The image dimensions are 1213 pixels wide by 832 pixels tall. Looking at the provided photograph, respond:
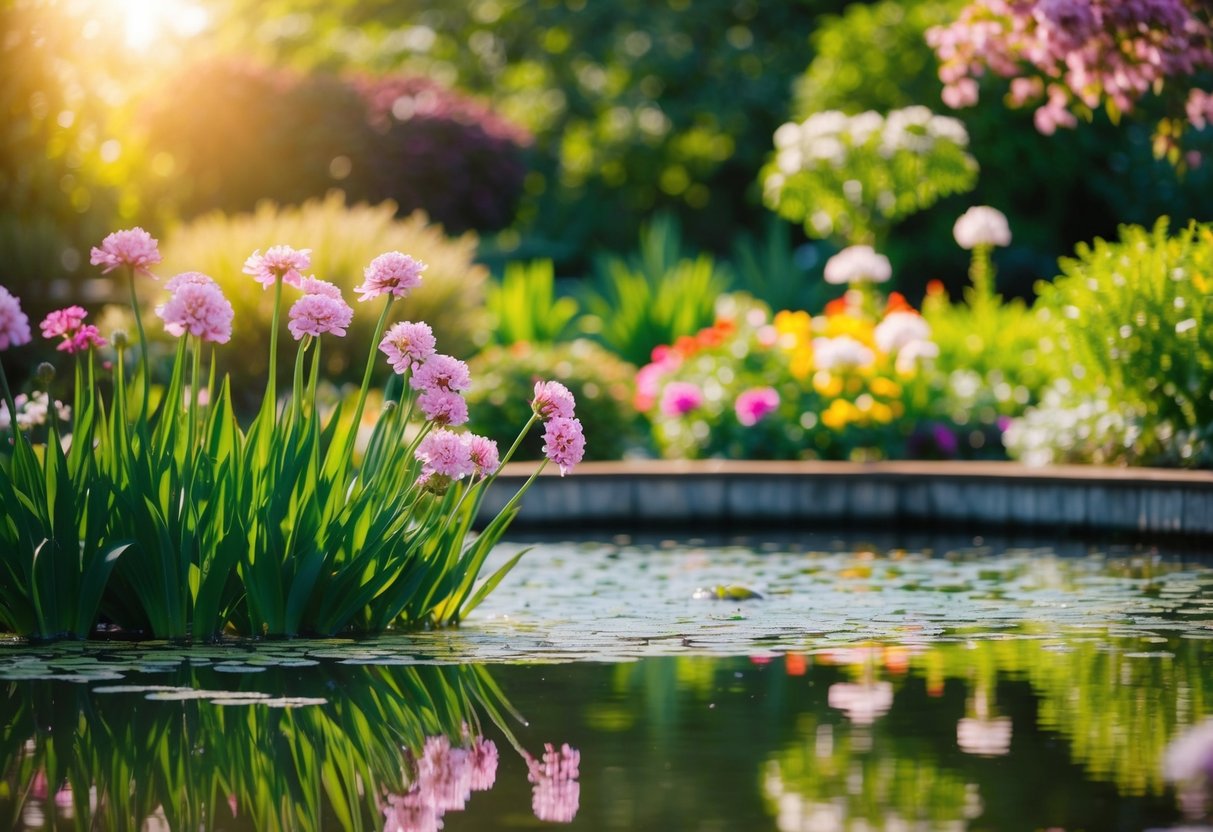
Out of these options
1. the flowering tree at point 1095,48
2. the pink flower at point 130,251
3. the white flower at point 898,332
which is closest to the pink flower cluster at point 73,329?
the pink flower at point 130,251

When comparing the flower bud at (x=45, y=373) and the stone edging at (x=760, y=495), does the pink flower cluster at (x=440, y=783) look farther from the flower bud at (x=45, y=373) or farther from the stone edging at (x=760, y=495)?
the stone edging at (x=760, y=495)

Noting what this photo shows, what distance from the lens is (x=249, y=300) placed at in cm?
1427

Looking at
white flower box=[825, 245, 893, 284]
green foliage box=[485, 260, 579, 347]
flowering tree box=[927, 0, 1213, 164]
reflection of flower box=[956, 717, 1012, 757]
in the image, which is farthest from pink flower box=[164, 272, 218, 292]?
green foliage box=[485, 260, 579, 347]

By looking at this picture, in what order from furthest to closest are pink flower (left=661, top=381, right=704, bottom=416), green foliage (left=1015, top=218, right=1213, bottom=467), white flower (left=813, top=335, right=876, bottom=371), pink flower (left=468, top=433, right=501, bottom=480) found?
1. pink flower (left=661, top=381, right=704, bottom=416)
2. white flower (left=813, top=335, right=876, bottom=371)
3. green foliage (left=1015, top=218, right=1213, bottom=467)
4. pink flower (left=468, top=433, right=501, bottom=480)

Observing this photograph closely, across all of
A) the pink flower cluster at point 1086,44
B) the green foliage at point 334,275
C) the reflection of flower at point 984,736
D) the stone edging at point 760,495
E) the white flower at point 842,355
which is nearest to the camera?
the reflection of flower at point 984,736

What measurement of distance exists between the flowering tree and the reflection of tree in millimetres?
4242

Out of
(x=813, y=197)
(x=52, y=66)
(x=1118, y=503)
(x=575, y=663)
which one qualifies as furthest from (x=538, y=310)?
(x=575, y=663)

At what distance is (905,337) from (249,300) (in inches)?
171

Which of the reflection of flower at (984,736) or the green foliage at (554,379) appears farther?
the green foliage at (554,379)

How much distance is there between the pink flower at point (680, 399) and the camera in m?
13.2

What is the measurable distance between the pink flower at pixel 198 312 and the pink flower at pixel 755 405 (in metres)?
7.16

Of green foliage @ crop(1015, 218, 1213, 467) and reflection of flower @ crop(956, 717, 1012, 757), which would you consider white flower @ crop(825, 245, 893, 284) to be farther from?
reflection of flower @ crop(956, 717, 1012, 757)

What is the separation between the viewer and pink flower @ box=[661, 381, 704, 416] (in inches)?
518

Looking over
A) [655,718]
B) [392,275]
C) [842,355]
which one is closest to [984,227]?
[842,355]
